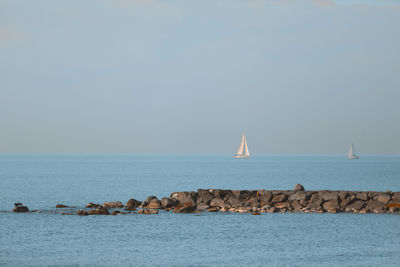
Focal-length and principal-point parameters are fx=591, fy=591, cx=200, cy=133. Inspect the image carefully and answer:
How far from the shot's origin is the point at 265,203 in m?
53.2

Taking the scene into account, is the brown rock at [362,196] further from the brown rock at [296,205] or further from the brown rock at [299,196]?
the brown rock at [296,205]

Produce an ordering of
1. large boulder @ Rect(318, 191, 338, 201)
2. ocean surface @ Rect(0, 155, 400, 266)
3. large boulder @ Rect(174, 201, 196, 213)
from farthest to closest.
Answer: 1. large boulder @ Rect(318, 191, 338, 201)
2. large boulder @ Rect(174, 201, 196, 213)
3. ocean surface @ Rect(0, 155, 400, 266)

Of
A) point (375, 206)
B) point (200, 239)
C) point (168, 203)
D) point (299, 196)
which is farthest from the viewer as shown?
point (168, 203)

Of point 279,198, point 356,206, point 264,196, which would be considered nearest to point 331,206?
point 356,206

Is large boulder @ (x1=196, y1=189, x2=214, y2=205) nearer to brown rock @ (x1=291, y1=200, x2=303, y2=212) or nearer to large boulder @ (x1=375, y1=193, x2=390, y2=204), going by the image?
brown rock @ (x1=291, y1=200, x2=303, y2=212)

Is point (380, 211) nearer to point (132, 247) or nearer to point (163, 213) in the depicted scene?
point (163, 213)

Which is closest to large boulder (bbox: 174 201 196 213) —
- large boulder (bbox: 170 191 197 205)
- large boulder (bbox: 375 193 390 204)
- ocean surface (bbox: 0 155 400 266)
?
ocean surface (bbox: 0 155 400 266)

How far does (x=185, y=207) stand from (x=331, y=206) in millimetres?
12644

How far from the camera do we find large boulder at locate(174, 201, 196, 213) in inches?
2021

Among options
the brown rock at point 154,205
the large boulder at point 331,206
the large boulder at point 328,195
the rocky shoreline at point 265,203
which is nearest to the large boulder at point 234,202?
the rocky shoreline at point 265,203

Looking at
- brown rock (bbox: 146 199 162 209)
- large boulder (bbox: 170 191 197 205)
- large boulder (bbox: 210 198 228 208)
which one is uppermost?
large boulder (bbox: 170 191 197 205)

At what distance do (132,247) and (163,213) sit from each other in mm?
16552

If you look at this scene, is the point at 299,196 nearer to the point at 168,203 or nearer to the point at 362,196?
the point at 362,196

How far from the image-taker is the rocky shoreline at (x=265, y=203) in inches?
1972
